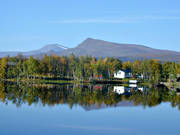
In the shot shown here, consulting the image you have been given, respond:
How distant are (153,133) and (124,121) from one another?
4.03m

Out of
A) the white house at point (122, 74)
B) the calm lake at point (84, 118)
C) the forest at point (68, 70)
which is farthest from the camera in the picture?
the white house at point (122, 74)

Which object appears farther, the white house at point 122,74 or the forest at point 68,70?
the white house at point 122,74

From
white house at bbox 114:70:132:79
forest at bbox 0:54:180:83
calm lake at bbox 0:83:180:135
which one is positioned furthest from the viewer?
white house at bbox 114:70:132:79

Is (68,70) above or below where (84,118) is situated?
above

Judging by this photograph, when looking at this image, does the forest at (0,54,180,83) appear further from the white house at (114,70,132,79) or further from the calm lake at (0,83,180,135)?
the calm lake at (0,83,180,135)

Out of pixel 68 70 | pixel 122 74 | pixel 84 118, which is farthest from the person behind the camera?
pixel 122 74

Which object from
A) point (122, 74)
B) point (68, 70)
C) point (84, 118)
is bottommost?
point (84, 118)

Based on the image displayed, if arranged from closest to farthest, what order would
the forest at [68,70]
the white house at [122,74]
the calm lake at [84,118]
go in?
the calm lake at [84,118] < the forest at [68,70] < the white house at [122,74]

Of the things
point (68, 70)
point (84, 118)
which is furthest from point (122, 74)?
point (84, 118)

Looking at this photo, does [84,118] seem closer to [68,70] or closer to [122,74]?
[68,70]

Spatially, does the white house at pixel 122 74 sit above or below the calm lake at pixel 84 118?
above

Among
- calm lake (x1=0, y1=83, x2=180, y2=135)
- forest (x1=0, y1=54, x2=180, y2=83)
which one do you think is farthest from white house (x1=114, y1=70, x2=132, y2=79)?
calm lake (x1=0, y1=83, x2=180, y2=135)

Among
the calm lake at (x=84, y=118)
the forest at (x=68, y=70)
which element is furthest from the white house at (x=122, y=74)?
the calm lake at (x=84, y=118)

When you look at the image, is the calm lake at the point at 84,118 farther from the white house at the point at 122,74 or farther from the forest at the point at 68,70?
the white house at the point at 122,74
